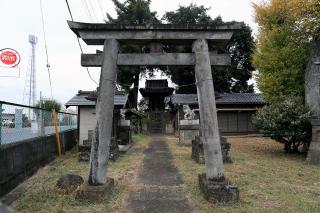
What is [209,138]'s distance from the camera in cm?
689

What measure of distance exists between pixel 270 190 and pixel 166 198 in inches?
100

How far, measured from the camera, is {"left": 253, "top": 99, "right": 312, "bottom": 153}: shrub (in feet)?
42.3

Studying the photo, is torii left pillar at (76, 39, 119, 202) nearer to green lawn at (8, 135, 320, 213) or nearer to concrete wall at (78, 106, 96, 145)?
green lawn at (8, 135, 320, 213)

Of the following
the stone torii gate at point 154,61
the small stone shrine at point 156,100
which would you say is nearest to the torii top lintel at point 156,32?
the stone torii gate at point 154,61

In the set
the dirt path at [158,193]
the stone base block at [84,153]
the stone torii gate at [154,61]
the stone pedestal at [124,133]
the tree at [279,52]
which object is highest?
the tree at [279,52]

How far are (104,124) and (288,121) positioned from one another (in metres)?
8.89

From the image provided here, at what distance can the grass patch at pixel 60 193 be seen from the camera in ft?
19.4

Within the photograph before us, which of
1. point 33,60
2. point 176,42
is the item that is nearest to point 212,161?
point 176,42

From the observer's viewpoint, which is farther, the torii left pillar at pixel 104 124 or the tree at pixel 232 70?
the tree at pixel 232 70

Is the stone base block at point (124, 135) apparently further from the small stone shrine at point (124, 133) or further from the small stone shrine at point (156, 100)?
the small stone shrine at point (156, 100)

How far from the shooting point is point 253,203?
6.25m

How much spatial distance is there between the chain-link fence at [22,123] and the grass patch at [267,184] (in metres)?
4.63

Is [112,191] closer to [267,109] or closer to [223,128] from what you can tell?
[267,109]

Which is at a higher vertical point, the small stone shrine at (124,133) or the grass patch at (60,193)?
the small stone shrine at (124,133)
